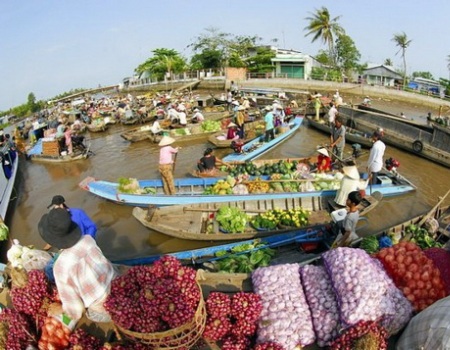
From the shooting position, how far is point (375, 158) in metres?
8.82

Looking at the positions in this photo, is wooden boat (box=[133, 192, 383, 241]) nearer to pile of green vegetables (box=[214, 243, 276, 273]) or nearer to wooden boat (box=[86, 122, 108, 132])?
pile of green vegetables (box=[214, 243, 276, 273])

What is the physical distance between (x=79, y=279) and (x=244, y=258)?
11.6 ft

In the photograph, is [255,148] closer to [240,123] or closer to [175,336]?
[240,123]

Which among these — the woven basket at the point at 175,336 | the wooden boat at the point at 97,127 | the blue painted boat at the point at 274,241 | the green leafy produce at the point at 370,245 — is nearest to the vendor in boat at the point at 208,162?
the blue painted boat at the point at 274,241

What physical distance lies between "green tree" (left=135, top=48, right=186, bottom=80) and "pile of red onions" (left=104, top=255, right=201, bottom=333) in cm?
Answer: 4422

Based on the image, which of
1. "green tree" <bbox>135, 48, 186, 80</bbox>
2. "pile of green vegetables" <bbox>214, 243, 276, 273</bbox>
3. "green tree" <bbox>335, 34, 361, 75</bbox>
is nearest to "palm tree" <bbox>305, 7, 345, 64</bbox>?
"green tree" <bbox>335, 34, 361, 75</bbox>

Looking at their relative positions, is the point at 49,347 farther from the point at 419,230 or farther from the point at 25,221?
the point at 25,221

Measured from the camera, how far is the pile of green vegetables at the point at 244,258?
5.55m

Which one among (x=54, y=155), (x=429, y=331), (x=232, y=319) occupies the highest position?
(x=429, y=331)

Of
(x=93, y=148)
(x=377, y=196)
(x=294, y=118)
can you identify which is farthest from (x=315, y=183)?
(x=93, y=148)

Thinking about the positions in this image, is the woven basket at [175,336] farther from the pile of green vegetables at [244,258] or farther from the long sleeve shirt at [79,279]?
the pile of green vegetables at [244,258]

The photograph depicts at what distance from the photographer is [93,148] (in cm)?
1775

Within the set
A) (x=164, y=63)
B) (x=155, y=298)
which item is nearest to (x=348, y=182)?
(x=155, y=298)

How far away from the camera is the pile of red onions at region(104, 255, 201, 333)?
2.40m
